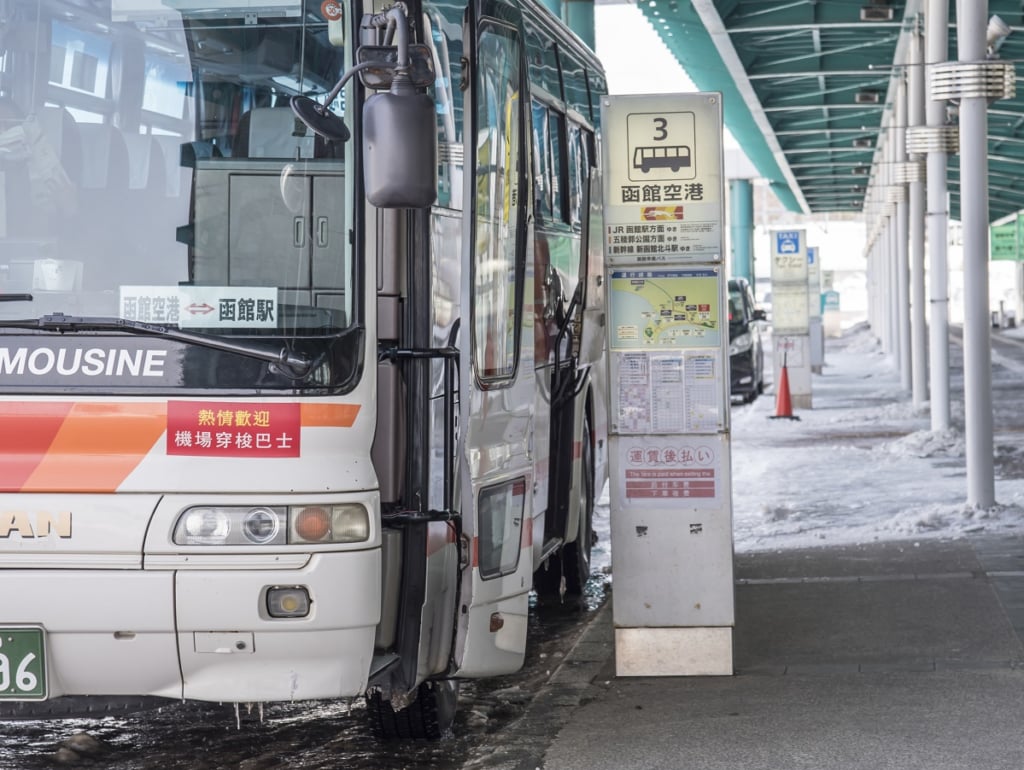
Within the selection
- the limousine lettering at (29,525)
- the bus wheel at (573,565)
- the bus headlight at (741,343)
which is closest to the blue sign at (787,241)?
the bus headlight at (741,343)

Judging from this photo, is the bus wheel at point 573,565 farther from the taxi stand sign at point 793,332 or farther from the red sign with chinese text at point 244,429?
the taxi stand sign at point 793,332

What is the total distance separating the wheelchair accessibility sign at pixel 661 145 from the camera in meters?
7.23

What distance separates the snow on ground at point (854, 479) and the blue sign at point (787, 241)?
9.80 feet

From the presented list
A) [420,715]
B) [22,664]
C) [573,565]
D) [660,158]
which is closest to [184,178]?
[22,664]

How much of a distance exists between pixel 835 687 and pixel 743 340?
2008 cm

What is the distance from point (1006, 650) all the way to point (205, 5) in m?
4.91

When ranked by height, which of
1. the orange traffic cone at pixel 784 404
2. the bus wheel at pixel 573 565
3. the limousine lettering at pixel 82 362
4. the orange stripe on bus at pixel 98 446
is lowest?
the bus wheel at pixel 573 565

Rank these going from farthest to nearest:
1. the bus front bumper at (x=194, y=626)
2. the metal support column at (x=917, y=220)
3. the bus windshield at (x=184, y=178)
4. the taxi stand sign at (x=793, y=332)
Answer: the taxi stand sign at (x=793, y=332) → the metal support column at (x=917, y=220) → the bus windshield at (x=184, y=178) → the bus front bumper at (x=194, y=626)

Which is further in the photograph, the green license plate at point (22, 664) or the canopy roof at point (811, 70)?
the canopy roof at point (811, 70)

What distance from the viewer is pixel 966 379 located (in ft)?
40.4

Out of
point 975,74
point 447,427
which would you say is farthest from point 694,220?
point 975,74

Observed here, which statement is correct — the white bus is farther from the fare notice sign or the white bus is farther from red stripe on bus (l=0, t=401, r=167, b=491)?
the fare notice sign

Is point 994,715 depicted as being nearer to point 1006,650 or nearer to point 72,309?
point 1006,650

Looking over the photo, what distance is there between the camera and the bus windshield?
16.8 ft
